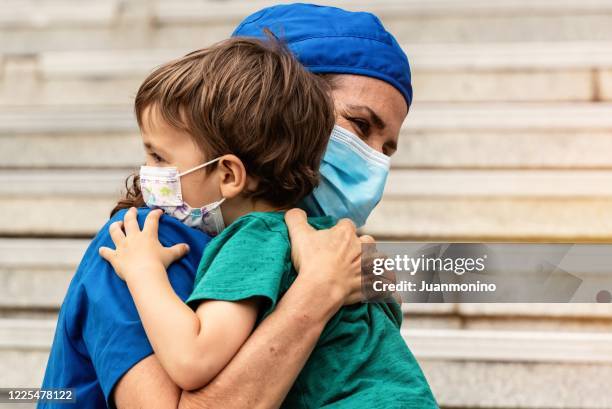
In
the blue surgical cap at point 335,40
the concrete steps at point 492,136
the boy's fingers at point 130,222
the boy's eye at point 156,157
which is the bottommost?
the concrete steps at point 492,136

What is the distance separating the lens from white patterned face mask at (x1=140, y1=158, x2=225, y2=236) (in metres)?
1.43

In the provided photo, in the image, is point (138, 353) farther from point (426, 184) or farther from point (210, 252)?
point (426, 184)

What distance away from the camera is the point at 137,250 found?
52.5 inches

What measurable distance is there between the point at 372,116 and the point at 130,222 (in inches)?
24.7

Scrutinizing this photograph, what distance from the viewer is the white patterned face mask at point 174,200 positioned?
1.43 meters

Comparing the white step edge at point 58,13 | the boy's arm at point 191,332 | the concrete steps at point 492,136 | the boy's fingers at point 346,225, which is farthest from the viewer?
the white step edge at point 58,13

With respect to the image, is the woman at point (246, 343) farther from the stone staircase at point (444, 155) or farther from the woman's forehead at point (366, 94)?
the stone staircase at point (444, 155)

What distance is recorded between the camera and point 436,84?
3.99 m

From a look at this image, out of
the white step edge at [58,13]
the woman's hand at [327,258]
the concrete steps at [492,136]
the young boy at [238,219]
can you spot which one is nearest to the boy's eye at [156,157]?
the young boy at [238,219]

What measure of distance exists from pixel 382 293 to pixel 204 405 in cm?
37

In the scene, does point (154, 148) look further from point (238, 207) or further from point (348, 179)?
point (348, 179)

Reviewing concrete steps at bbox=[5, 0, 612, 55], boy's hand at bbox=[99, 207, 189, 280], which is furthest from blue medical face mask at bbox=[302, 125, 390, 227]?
concrete steps at bbox=[5, 0, 612, 55]

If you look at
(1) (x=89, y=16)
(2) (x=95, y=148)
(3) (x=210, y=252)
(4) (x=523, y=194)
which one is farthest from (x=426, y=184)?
(3) (x=210, y=252)

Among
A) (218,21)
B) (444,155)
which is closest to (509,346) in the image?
(444,155)
